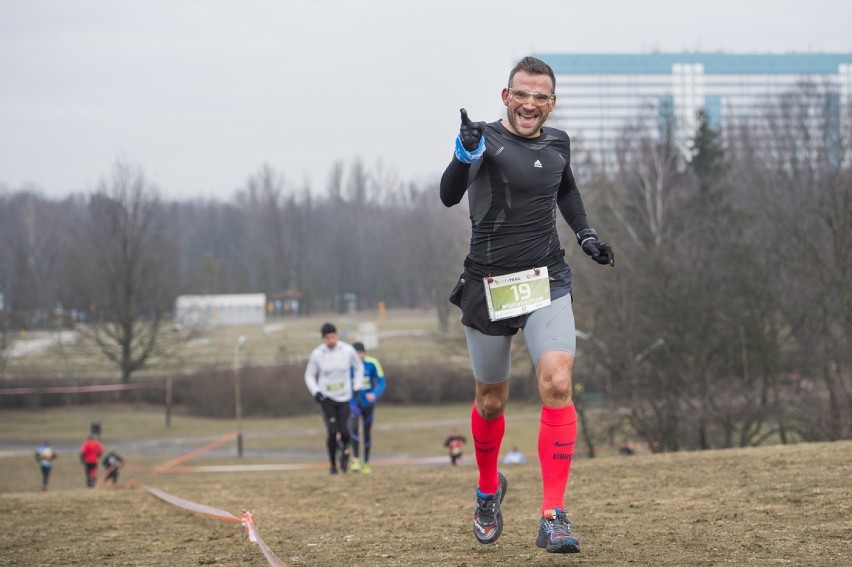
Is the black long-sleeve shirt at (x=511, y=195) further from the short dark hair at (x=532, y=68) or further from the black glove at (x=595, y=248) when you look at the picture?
the short dark hair at (x=532, y=68)

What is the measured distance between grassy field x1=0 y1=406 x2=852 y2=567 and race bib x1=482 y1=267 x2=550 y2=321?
4.25 feet

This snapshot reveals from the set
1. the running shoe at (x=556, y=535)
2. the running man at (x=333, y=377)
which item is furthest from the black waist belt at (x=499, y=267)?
the running man at (x=333, y=377)

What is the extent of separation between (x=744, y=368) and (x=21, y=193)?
106281mm

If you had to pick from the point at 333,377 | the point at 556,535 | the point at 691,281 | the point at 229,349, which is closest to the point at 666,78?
the point at 229,349

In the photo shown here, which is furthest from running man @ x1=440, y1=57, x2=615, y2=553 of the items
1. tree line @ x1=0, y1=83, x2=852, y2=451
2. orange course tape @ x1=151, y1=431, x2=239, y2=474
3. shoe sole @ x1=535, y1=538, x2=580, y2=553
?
orange course tape @ x1=151, y1=431, x2=239, y2=474

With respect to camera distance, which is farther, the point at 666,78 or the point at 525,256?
the point at 666,78

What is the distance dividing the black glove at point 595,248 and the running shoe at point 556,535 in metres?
1.32

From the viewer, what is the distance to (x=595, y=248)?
5770 mm

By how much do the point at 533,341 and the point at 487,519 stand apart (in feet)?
3.78

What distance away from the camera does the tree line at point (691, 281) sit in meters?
31.2

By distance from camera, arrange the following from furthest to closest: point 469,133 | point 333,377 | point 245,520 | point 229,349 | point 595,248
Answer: point 229,349
point 333,377
point 245,520
point 595,248
point 469,133

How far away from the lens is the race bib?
18.6ft

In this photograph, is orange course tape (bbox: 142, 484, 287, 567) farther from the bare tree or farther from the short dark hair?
the bare tree

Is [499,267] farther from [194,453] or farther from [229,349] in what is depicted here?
[229,349]
